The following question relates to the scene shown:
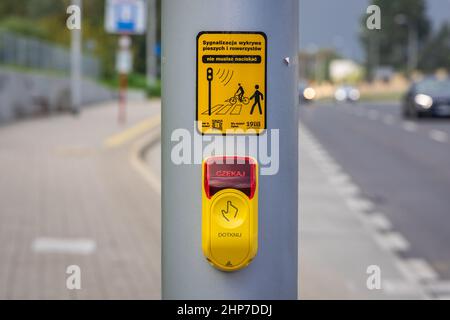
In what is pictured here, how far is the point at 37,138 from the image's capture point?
21.1 m

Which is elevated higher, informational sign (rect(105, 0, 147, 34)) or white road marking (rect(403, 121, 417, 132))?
informational sign (rect(105, 0, 147, 34))

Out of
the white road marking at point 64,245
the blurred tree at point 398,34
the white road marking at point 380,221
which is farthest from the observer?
the blurred tree at point 398,34

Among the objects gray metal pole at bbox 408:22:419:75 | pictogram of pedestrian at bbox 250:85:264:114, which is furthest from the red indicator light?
gray metal pole at bbox 408:22:419:75

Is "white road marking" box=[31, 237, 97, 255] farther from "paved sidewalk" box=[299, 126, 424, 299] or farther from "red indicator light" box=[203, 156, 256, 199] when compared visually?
"red indicator light" box=[203, 156, 256, 199]

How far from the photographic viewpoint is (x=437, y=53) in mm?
113688

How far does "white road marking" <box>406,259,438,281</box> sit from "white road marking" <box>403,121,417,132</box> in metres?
20.2

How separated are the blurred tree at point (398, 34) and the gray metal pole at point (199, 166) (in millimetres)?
113192

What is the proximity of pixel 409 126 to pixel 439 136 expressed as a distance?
5.27 m

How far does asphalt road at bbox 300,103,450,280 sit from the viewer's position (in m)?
10.6

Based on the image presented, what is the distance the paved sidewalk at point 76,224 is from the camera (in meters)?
6.90

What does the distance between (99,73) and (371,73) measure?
223 ft

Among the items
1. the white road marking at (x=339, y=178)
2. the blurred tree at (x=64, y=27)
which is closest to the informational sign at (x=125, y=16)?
the white road marking at (x=339, y=178)

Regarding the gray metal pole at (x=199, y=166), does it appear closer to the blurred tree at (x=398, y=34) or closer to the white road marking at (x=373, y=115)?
the white road marking at (x=373, y=115)
